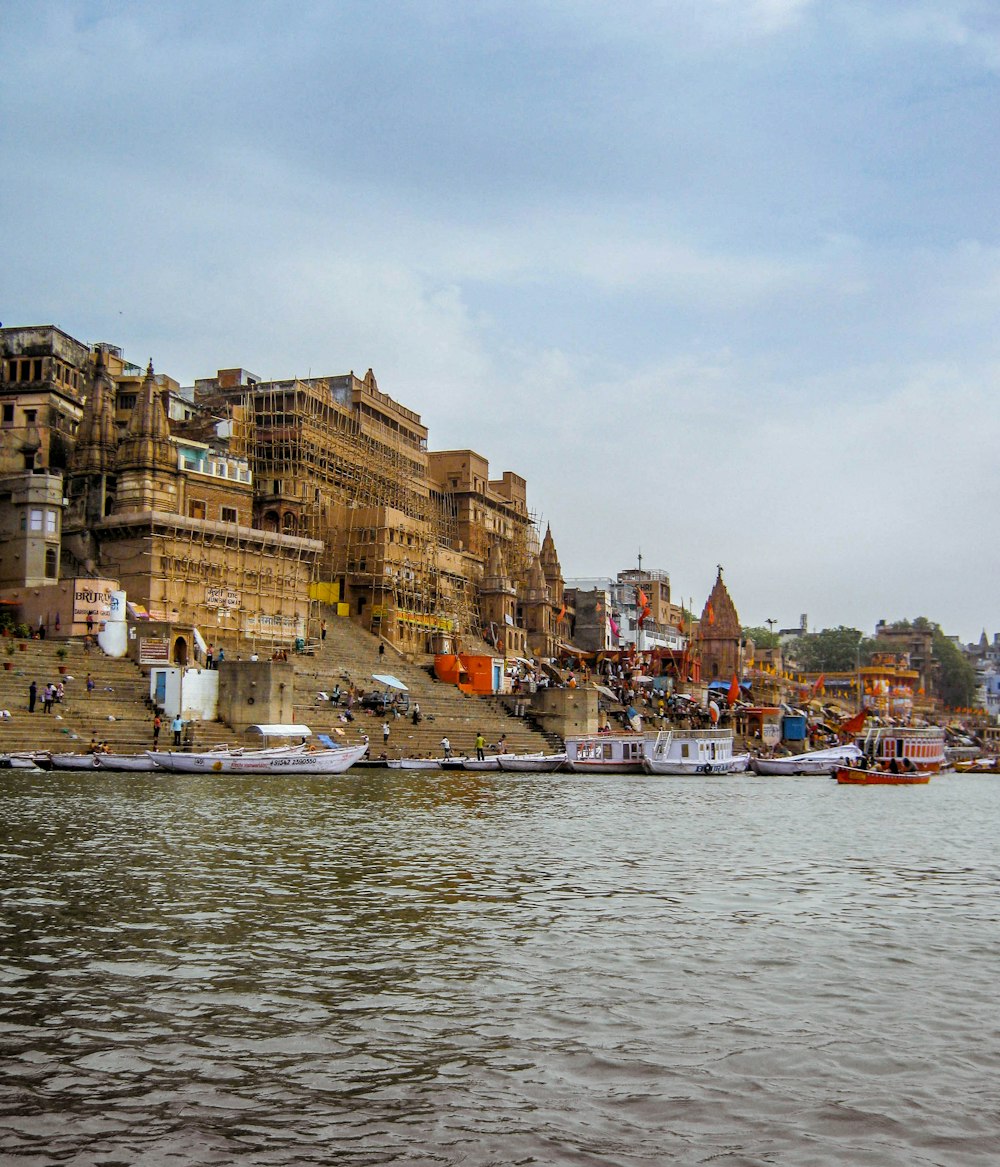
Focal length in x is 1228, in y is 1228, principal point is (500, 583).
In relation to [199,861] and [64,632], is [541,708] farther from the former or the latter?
[199,861]

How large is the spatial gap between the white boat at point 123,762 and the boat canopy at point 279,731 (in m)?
5.78

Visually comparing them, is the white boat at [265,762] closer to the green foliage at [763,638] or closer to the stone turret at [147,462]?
the stone turret at [147,462]

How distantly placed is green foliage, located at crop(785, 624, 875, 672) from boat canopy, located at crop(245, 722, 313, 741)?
452ft

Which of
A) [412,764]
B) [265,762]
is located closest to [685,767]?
[412,764]

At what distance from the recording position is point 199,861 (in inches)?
729

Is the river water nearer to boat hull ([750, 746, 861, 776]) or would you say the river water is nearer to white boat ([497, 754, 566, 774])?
white boat ([497, 754, 566, 774])

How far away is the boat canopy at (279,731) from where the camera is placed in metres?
44.9

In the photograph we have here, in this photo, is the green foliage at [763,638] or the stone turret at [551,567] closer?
the stone turret at [551,567]

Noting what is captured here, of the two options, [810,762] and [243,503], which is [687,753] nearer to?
[810,762]

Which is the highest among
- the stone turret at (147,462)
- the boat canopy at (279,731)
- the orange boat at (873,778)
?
the stone turret at (147,462)

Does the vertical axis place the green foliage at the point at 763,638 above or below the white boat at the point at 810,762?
above

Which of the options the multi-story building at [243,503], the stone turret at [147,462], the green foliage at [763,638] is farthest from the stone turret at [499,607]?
the green foliage at [763,638]

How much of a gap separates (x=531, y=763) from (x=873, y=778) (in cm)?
1776

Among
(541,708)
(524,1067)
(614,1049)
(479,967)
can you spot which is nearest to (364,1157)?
(524,1067)
